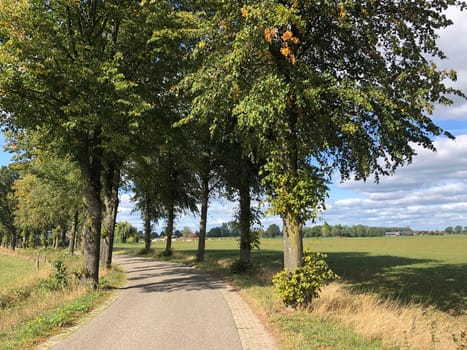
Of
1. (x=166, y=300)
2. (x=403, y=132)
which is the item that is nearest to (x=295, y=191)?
(x=403, y=132)

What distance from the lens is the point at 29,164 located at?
33281 millimetres

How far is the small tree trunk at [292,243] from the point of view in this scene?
10953mm

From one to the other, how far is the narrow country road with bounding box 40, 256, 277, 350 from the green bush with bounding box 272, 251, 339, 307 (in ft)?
3.55

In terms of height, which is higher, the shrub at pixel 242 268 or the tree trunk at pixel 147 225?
the tree trunk at pixel 147 225

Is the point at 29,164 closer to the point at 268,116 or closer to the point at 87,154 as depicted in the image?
the point at 87,154

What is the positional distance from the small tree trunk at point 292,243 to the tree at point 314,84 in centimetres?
3

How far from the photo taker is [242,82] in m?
11.0

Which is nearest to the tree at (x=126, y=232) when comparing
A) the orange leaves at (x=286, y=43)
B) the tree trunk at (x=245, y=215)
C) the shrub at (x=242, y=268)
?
the tree trunk at (x=245, y=215)

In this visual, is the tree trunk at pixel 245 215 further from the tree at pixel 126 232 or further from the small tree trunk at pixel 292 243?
the tree at pixel 126 232

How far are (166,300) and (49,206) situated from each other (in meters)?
32.4

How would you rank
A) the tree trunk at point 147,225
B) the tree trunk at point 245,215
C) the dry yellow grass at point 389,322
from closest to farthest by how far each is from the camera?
1. the dry yellow grass at point 389,322
2. the tree trunk at point 245,215
3. the tree trunk at point 147,225

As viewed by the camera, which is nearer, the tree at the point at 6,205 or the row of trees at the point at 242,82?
the row of trees at the point at 242,82

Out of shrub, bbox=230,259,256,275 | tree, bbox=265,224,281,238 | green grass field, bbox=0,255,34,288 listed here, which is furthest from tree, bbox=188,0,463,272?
tree, bbox=265,224,281,238

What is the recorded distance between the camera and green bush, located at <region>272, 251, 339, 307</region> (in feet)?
34.3
